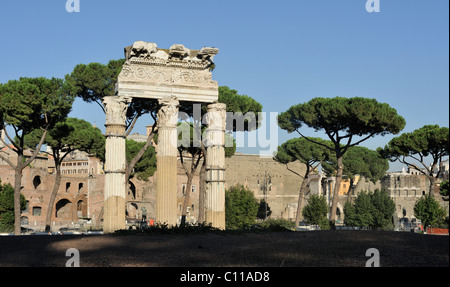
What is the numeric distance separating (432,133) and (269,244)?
21.5 metres

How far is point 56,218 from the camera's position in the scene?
53906 mm

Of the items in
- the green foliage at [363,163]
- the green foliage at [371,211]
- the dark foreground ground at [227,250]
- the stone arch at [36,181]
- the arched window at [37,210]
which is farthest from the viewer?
the green foliage at [363,163]

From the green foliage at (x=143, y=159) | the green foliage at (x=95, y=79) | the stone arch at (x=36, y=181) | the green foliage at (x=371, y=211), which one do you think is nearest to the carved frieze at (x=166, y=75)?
the green foliage at (x=95, y=79)

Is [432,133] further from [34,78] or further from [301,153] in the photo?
[34,78]

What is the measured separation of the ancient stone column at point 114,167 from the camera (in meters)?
16.2

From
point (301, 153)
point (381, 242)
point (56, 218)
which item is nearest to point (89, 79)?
point (381, 242)

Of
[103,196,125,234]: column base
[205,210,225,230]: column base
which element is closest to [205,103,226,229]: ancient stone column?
[205,210,225,230]: column base

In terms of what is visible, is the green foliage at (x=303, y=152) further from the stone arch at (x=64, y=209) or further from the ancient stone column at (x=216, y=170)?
the ancient stone column at (x=216, y=170)

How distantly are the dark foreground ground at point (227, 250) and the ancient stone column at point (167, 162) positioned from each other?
8.87 ft

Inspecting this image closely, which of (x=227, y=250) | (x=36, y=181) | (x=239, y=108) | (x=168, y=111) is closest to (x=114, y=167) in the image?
(x=168, y=111)

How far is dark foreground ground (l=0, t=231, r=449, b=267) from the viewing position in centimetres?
913

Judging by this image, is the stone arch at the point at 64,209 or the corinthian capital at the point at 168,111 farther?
the stone arch at the point at 64,209

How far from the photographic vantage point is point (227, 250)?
11.1 meters

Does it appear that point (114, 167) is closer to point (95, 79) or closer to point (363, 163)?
point (95, 79)
